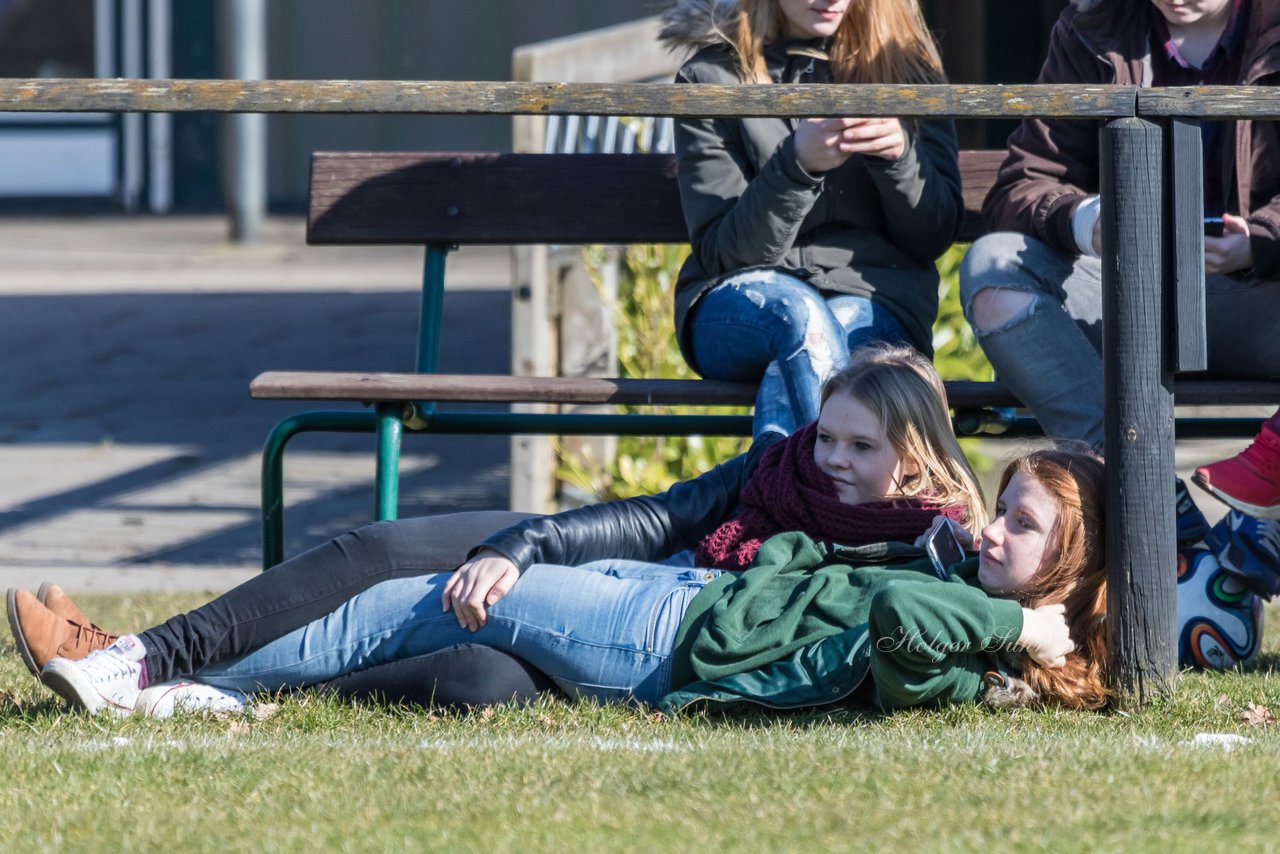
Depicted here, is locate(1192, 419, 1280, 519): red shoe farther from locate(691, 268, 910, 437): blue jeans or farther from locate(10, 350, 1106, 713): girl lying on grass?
locate(691, 268, 910, 437): blue jeans

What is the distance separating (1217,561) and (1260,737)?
27.1 inches

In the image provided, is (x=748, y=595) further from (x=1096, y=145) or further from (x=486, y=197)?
(x=486, y=197)

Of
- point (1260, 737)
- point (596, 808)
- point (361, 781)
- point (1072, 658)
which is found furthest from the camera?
point (1072, 658)

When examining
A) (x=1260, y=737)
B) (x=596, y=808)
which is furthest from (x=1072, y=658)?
(x=596, y=808)

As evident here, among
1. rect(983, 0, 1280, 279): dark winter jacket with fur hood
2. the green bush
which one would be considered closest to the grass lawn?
rect(983, 0, 1280, 279): dark winter jacket with fur hood

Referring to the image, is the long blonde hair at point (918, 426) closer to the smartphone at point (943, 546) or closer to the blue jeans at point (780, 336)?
the smartphone at point (943, 546)

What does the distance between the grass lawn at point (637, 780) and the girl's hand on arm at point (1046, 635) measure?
106mm

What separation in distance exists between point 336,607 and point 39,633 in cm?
54

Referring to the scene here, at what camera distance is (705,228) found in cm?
440

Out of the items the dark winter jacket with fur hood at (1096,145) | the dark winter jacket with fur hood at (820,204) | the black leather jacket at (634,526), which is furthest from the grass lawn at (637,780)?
the dark winter jacket with fur hood at (820,204)

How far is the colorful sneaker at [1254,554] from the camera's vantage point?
3666 millimetres

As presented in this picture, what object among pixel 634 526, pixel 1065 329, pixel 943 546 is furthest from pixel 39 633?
pixel 1065 329

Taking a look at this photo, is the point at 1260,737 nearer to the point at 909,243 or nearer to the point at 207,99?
the point at 909,243

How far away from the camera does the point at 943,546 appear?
11.0 ft
